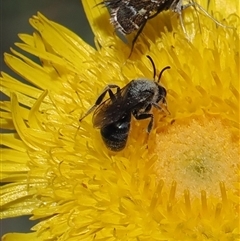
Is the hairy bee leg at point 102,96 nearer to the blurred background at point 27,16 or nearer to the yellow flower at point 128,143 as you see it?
the yellow flower at point 128,143

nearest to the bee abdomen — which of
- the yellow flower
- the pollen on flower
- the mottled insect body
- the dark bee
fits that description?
the dark bee

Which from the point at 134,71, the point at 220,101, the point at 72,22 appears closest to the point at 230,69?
the point at 220,101

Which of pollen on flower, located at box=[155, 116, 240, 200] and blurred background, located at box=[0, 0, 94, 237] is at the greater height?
blurred background, located at box=[0, 0, 94, 237]

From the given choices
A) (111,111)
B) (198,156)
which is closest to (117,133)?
(111,111)

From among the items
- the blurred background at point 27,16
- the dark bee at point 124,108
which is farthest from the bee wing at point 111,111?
the blurred background at point 27,16

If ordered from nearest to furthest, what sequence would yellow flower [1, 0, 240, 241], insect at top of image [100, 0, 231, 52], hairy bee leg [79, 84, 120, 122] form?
yellow flower [1, 0, 240, 241] < hairy bee leg [79, 84, 120, 122] < insect at top of image [100, 0, 231, 52]

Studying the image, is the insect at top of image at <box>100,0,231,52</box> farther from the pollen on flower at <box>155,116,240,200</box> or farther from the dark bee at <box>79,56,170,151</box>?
the pollen on flower at <box>155,116,240,200</box>
